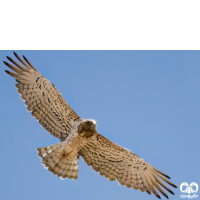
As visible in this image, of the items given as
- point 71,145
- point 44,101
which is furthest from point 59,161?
point 44,101

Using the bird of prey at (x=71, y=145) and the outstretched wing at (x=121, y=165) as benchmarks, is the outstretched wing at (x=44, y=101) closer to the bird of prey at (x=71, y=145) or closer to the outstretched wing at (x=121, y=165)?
the bird of prey at (x=71, y=145)

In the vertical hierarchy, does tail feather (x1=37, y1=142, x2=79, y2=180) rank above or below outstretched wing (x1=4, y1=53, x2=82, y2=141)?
below

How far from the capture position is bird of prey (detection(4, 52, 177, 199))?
8266mm

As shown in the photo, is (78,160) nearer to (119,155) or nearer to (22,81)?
(119,155)

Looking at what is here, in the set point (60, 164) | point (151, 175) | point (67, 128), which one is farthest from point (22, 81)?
point (151, 175)

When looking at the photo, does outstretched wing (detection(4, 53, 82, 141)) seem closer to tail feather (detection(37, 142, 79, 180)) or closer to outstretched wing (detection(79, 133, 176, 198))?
tail feather (detection(37, 142, 79, 180))

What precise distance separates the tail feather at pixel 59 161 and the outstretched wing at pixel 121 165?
Result: 457 millimetres

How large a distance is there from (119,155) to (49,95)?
8.10 ft

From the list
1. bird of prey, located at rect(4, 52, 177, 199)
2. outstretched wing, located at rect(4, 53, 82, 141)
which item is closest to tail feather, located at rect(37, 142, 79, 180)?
bird of prey, located at rect(4, 52, 177, 199)

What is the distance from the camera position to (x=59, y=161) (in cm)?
864

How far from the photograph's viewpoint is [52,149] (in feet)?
27.7

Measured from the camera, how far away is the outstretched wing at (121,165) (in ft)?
29.0
